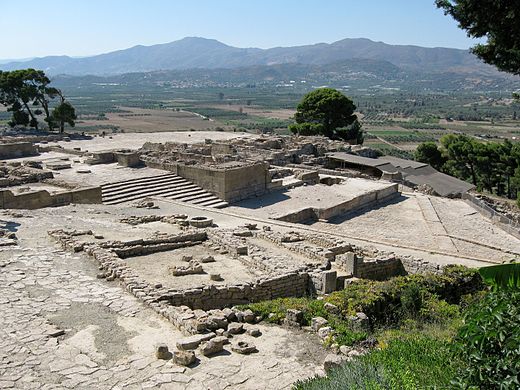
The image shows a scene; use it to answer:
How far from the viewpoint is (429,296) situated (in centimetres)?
1049

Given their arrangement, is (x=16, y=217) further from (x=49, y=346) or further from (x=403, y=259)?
(x=403, y=259)

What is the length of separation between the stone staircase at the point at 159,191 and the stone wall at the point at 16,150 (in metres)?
9.58

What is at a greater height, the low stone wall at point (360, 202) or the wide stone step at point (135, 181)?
the wide stone step at point (135, 181)

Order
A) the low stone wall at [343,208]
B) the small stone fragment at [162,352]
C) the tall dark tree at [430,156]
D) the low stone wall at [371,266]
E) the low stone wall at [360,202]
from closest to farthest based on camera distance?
the small stone fragment at [162,352] → the low stone wall at [371,266] → the low stone wall at [343,208] → the low stone wall at [360,202] → the tall dark tree at [430,156]

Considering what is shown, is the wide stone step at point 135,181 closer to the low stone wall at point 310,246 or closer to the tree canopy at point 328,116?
the low stone wall at point 310,246

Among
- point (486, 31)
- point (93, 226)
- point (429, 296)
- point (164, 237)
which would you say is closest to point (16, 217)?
point (93, 226)

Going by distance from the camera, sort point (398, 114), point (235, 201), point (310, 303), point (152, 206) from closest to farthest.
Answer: point (310, 303)
point (152, 206)
point (235, 201)
point (398, 114)

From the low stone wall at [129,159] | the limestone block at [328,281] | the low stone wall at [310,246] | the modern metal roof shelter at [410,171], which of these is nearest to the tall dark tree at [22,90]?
the low stone wall at [129,159]

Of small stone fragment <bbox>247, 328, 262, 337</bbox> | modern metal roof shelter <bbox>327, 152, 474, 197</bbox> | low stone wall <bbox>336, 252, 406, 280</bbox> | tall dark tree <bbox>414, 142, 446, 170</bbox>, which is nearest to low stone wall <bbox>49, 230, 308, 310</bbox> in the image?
low stone wall <bbox>336, 252, 406, 280</bbox>

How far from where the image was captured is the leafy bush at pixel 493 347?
448 cm

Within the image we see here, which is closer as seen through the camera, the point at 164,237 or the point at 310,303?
the point at 310,303

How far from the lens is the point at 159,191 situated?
2261cm

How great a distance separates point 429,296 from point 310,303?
2.80 m

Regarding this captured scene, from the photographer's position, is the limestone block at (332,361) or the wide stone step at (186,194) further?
the wide stone step at (186,194)
